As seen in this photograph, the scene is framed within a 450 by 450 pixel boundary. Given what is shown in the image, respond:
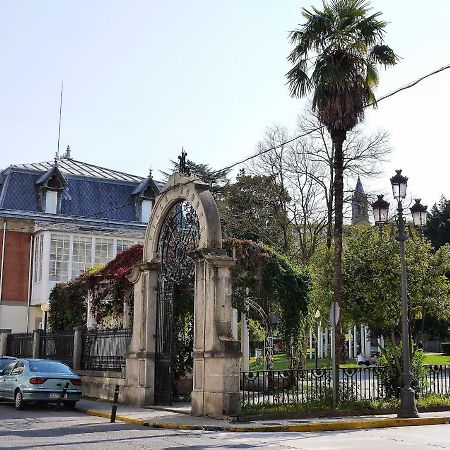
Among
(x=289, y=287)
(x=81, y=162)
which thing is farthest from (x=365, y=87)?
(x=81, y=162)

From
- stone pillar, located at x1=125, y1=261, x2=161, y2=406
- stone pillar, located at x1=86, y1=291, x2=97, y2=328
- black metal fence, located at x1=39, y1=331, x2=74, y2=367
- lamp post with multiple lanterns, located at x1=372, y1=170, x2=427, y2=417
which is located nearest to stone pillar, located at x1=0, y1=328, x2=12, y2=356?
black metal fence, located at x1=39, y1=331, x2=74, y2=367

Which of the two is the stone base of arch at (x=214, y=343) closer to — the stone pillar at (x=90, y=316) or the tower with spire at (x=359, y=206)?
the stone pillar at (x=90, y=316)

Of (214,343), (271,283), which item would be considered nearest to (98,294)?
(271,283)

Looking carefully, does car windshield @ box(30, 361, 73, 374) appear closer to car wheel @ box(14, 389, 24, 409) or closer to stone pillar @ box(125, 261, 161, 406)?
car wheel @ box(14, 389, 24, 409)

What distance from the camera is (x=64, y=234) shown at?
38.6 meters

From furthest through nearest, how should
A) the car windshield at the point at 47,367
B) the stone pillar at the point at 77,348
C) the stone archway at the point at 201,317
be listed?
1. the stone pillar at the point at 77,348
2. the car windshield at the point at 47,367
3. the stone archway at the point at 201,317

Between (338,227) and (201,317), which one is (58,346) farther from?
(338,227)

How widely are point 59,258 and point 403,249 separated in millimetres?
24896

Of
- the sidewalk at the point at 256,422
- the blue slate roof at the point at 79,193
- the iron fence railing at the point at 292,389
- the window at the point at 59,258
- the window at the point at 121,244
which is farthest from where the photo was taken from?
the window at the point at 121,244

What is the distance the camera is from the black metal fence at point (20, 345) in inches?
1168

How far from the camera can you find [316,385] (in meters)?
18.4

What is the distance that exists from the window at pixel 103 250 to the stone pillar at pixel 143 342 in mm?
20036

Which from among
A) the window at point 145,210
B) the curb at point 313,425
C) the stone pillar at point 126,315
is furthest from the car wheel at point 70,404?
the window at point 145,210

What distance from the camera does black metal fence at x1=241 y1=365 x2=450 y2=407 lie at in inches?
717
